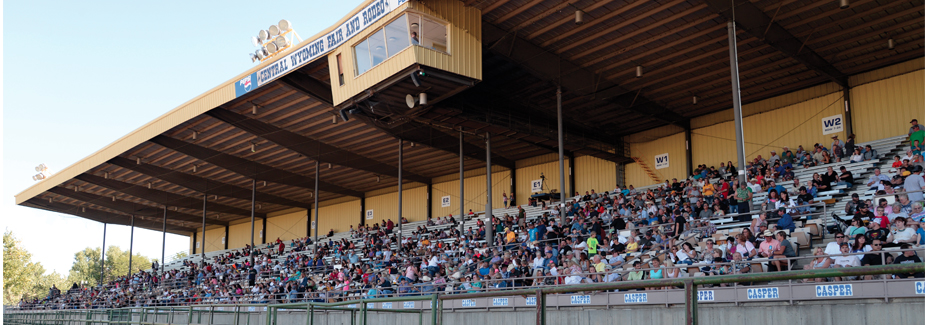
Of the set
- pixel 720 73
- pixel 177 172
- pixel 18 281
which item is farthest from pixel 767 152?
pixel 18 281

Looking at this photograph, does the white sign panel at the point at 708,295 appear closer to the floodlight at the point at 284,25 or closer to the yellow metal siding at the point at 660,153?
the yellow metal siding at the point at 660,153

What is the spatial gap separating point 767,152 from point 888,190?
443 inches

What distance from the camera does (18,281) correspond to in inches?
2307

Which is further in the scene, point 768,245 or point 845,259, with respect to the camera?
point 768,245

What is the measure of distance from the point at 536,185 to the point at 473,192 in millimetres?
4557

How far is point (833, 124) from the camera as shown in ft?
75.5

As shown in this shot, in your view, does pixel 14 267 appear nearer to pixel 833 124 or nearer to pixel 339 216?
pixel 339 216

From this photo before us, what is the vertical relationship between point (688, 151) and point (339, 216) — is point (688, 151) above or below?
above

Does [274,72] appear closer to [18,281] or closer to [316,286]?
[316,286]

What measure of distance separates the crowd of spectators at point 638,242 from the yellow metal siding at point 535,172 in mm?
2182

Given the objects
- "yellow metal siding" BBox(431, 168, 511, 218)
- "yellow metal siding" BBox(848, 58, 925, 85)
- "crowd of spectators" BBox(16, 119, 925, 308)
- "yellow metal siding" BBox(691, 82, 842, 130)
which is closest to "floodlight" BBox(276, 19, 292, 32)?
"crowd of spectators" BBox(16, 119, 925, 308)

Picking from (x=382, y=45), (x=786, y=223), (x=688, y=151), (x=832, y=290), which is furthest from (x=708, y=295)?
(x=688, y=151)

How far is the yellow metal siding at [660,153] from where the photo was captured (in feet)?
89.1

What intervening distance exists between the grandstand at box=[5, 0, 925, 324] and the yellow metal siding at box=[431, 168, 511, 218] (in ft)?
0.38
